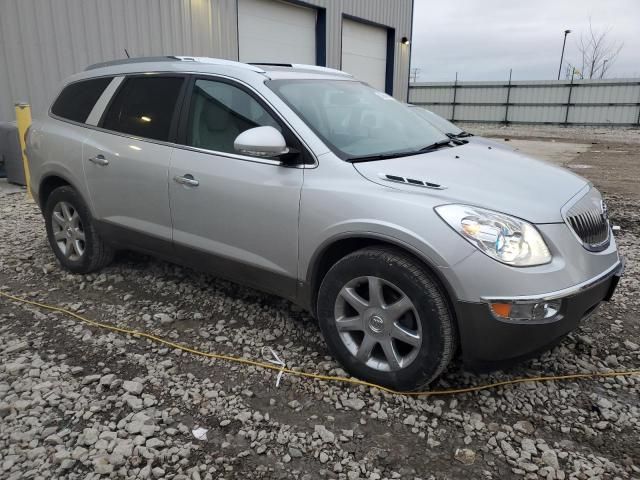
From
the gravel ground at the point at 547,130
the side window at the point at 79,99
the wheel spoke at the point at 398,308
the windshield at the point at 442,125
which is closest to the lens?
the wheel spoke at the point at 398,308

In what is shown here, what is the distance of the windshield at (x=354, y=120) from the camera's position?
10.0 feet

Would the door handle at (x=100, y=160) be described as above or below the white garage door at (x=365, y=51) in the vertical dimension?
below

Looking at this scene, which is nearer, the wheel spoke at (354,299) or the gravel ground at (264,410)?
the gravel ground at (264,410)

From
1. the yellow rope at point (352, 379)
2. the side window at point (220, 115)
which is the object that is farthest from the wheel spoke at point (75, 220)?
the side window at point (220, 115)

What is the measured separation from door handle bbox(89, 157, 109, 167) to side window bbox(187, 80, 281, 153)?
82cm

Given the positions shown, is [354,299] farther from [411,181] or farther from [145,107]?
[145,107]

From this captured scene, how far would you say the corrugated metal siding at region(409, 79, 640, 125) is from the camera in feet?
85.3

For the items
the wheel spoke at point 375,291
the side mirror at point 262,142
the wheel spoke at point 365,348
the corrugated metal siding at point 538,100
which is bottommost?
the corrugated metal siding at point 538,100

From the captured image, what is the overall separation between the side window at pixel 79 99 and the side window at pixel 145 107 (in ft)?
0.86

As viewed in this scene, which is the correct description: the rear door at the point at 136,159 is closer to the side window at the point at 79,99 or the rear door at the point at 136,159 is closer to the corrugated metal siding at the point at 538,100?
the side window at the point at 79,99

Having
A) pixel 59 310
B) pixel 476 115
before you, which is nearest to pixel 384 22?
pixel 476 115

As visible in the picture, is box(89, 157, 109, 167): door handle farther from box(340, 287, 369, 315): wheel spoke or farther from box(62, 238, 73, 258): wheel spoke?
box(340, 287, 369, 315): wheel spoke

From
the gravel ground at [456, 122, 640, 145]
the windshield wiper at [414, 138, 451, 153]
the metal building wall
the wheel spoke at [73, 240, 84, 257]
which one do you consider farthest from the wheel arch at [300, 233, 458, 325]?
the gravel ground at [456, 122, 640, 145]

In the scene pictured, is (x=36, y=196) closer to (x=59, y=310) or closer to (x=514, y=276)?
(x=59, y=310)
